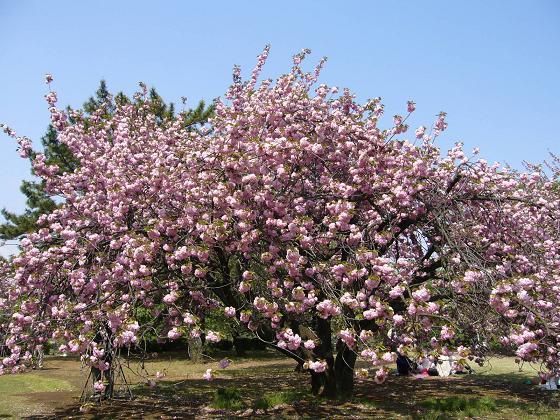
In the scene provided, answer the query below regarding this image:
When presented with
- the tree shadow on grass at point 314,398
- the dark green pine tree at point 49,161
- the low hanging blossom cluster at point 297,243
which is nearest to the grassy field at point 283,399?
the tree shadow on grass at point 314,398

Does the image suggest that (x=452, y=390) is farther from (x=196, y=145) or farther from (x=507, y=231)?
(x=196, y=145)

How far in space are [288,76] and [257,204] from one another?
4.09m

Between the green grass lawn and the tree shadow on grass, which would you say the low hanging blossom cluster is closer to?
the tree shadow on grass

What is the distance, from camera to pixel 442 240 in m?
8.52

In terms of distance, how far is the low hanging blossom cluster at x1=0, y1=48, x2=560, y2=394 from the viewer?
705cm

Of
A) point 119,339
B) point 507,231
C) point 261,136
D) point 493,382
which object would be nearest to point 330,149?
point 261,136

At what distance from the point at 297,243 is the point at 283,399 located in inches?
178

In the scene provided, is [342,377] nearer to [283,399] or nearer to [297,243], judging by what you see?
[283,399]

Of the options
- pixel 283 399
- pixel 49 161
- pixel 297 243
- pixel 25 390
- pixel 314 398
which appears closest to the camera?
pixel 297 243

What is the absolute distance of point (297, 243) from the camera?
310 inches

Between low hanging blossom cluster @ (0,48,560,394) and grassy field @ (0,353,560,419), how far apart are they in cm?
155

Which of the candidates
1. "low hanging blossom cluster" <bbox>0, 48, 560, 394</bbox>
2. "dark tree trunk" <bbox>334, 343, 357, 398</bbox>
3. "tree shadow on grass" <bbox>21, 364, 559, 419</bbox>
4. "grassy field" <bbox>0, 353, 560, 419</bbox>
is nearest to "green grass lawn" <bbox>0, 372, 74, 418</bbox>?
"grassy field" <bbox>0, 353, 560, 419</bbox>

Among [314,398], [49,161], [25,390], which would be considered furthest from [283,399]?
[49,161]

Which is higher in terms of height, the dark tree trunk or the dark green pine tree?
the dark green pine tree
